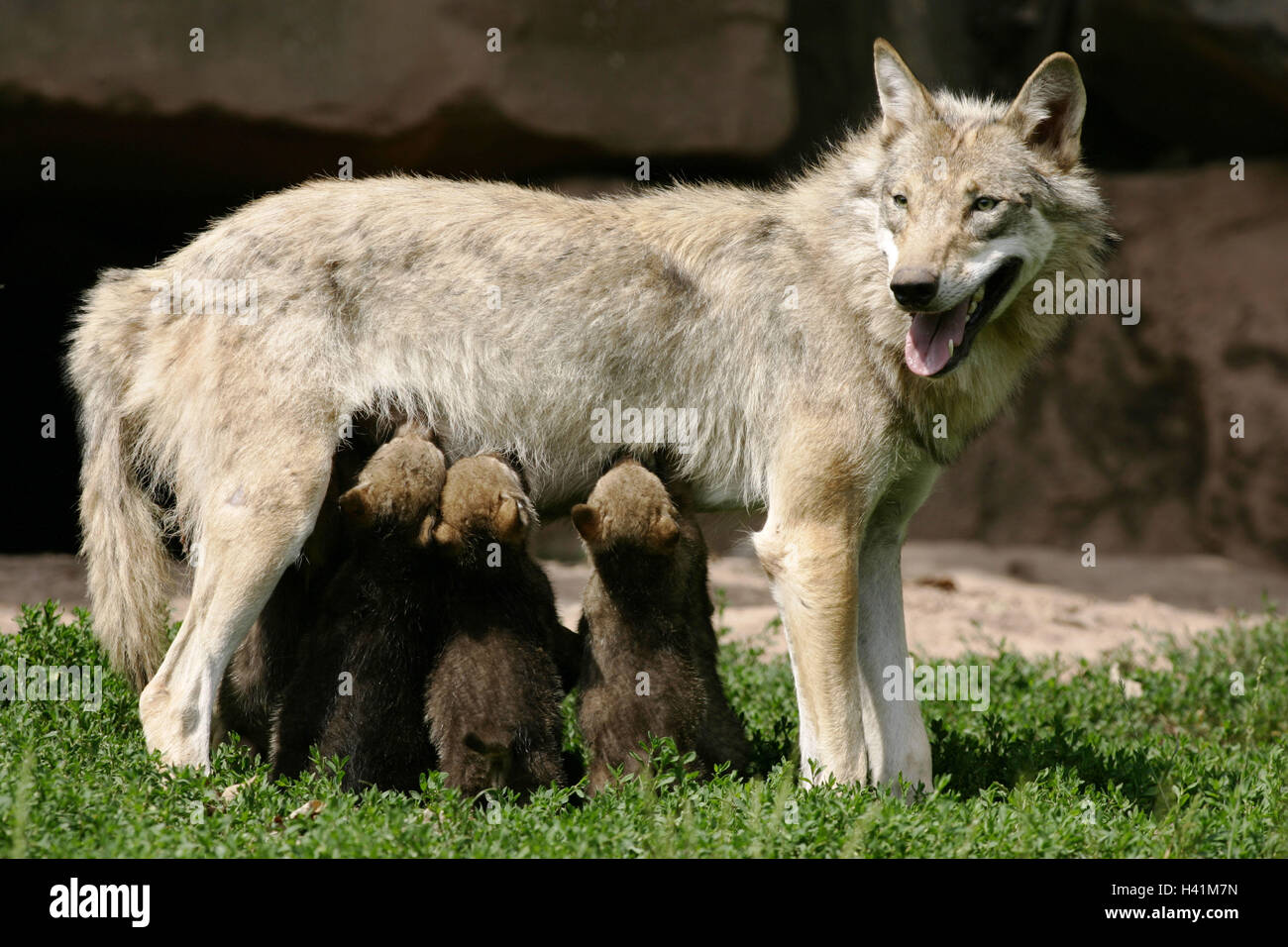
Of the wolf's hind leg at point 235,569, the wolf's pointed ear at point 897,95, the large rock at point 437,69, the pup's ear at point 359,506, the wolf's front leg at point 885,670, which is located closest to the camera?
the pup's ear at point 359,506

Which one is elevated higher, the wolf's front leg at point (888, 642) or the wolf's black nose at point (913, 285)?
the wolf's black nose at point (913, 285)

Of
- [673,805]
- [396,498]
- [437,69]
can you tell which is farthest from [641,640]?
[437,69]

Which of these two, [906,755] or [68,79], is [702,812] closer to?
[906,755]

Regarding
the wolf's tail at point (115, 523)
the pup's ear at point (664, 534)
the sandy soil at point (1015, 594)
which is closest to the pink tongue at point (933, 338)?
the pup's ear at point (664, 534)

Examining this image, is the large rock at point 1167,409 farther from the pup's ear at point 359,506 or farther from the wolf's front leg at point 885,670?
the pup's ear at point 359,506

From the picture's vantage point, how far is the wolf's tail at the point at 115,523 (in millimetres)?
5473

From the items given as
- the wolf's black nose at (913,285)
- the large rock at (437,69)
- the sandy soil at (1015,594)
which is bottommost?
the sandy soil at (1015,594)

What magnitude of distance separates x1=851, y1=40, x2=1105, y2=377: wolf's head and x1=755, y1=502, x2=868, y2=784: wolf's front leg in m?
0.72

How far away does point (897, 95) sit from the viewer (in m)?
5.36

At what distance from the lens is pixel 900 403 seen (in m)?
5.20

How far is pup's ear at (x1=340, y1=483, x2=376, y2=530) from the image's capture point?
492 centimetres

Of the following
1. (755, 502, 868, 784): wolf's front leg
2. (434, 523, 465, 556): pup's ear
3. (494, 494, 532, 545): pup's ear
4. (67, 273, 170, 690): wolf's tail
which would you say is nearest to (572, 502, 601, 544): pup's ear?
(494, 494, 532, 545): pup's ear

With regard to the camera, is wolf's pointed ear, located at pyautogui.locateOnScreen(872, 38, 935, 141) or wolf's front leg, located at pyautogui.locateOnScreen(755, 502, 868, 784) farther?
wolf's pointed ear, located at pyautogui.locateOnScreen(872, 38, 935, 141)

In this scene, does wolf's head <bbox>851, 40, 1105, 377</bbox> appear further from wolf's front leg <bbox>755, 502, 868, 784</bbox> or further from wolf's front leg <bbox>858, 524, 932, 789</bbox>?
wolf's front leg <bbox>858, 524, 932, 789</bbox>
